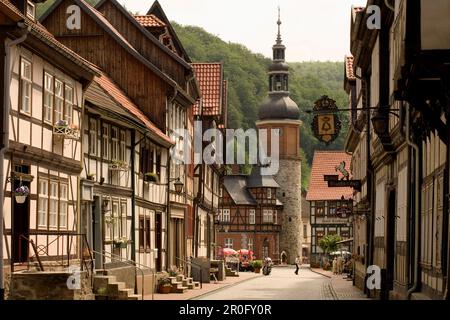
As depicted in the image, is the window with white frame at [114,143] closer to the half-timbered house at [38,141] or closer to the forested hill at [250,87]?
the half-timbered house at [38,141]

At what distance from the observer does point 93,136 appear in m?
31.0

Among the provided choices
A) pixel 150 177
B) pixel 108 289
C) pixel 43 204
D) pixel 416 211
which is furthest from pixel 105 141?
pixel 416 211

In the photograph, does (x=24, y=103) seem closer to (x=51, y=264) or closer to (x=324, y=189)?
(x=51, y=264)

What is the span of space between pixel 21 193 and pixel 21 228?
172 centimetres

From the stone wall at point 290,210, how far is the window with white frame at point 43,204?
9528 cm

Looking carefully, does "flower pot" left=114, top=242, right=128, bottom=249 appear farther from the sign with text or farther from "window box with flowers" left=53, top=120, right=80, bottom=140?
the sign with text

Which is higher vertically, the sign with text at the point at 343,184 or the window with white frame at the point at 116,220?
the sign with text at the point at 343,184

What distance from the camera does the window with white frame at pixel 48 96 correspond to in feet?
82.9

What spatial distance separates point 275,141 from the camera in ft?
413

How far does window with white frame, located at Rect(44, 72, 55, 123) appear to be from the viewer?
25.3m

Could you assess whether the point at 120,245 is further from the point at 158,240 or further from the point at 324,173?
the point at 324,173

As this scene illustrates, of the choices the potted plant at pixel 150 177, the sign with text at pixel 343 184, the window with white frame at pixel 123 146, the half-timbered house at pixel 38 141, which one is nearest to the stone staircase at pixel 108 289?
the half-timbered house at pixel 38 141
